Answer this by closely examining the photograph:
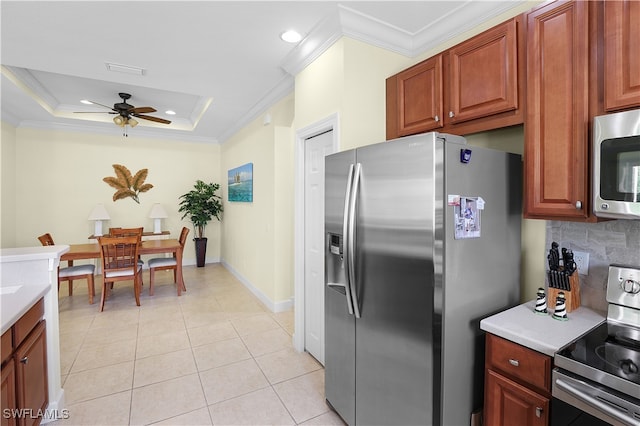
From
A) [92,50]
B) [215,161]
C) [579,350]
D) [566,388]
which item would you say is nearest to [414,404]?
[566,388]

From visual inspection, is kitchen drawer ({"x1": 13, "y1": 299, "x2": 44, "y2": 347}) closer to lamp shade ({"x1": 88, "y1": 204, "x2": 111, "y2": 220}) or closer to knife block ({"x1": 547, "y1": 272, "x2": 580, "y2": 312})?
knife block ({"x1": 547, "y1": 272, "x2": 580, "y2": 312})

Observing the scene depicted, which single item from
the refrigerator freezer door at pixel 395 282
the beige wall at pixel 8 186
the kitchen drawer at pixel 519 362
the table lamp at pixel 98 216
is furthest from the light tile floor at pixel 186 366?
the beige wall at pixel 8 186

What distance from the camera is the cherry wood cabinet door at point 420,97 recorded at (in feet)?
6.88

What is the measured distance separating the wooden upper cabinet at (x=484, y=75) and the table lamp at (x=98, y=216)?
610 centimetres

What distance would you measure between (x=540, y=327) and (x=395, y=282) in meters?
0.69

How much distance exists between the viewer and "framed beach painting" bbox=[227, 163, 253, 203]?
4.96 m

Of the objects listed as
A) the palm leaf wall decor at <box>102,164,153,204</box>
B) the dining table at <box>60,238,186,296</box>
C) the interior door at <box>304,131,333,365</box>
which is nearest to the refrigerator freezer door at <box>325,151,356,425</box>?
the interior door at <box>304,131,333,365</box>

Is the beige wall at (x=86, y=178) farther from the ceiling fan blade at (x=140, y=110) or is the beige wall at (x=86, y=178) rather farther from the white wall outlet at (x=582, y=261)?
the white wall outlet at (x=582, y=261)

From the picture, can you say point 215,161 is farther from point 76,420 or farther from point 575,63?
point 575,63

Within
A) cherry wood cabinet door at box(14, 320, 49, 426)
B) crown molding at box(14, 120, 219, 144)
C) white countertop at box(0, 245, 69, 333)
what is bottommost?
cherry wood cabinet door at box(14, 320, 49, 426)

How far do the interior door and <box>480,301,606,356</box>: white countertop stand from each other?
1490 mm

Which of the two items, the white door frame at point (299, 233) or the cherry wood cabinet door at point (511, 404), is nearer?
the cherry wood cabinet door at point (511, 404)

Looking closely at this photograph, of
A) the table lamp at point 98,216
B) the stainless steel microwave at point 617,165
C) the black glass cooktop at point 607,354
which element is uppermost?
the stainless steel microwave at point 617,165

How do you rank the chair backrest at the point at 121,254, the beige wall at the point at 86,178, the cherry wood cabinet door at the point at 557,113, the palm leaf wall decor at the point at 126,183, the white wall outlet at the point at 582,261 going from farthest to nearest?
the palm leaf wall decor at the point at 126,183 < the beige wall at the point at 86,178 < the chair backrest at the point at 121,254 < the white wall outlet at the point at 582,261 < the cherry wood cabinet door at the point at 557,113
